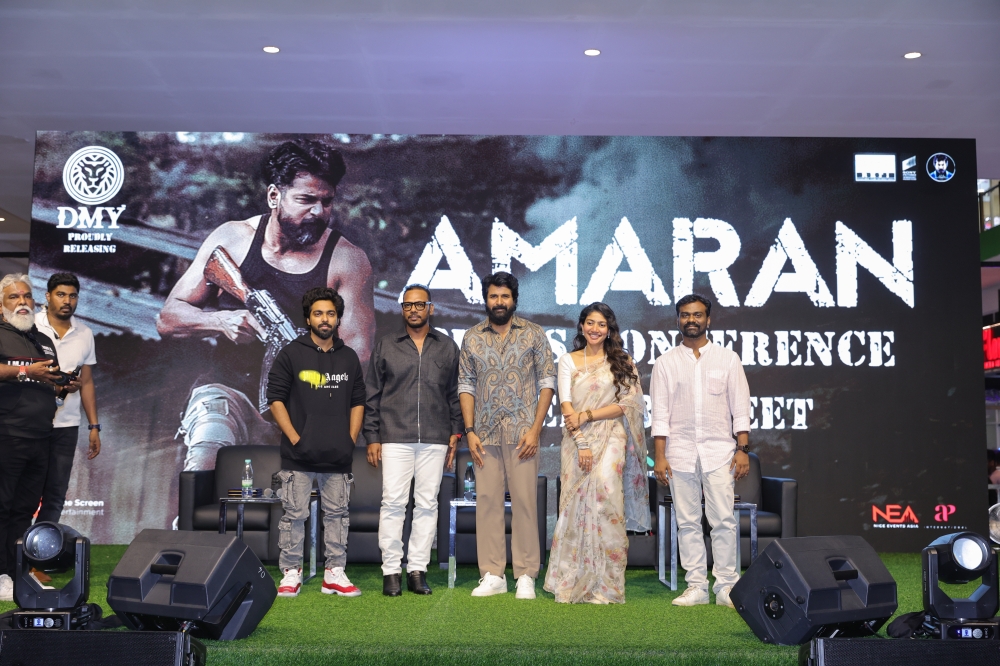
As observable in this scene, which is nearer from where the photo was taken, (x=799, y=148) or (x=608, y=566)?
(x=608, y=566)

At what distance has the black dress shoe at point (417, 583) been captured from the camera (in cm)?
491

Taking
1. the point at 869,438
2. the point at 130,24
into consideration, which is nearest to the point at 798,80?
the point at 869,438

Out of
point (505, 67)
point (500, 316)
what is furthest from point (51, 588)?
point (505, 67)

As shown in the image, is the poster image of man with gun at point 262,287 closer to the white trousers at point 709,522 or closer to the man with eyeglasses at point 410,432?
the man with eyeglasses at point 410,432

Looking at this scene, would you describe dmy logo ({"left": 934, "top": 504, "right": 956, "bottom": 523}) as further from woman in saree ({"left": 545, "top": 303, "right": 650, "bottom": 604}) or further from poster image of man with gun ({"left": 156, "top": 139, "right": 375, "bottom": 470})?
poster image of man with gun ({"left": 156, "top": 139, "right": 375, "bottom": 470})

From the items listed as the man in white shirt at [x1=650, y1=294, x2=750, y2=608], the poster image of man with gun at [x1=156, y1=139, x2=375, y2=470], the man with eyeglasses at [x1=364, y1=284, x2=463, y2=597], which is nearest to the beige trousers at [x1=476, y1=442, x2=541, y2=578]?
the man with eyeglasses at [x1=364, y1=284, x2=463, y2=597]

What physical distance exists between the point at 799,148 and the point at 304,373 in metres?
4.94

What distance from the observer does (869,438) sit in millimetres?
7410

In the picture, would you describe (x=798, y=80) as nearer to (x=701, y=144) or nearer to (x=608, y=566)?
(x=701, y=144)

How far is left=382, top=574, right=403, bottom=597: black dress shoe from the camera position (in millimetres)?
4863

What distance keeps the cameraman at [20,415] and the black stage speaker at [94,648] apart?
1.73 metres

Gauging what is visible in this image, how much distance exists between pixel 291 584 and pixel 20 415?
1689mm

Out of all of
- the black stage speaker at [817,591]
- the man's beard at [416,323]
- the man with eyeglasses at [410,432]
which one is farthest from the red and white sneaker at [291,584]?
the black stage speaker at [817,591]

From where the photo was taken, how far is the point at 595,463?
15.8 ft
